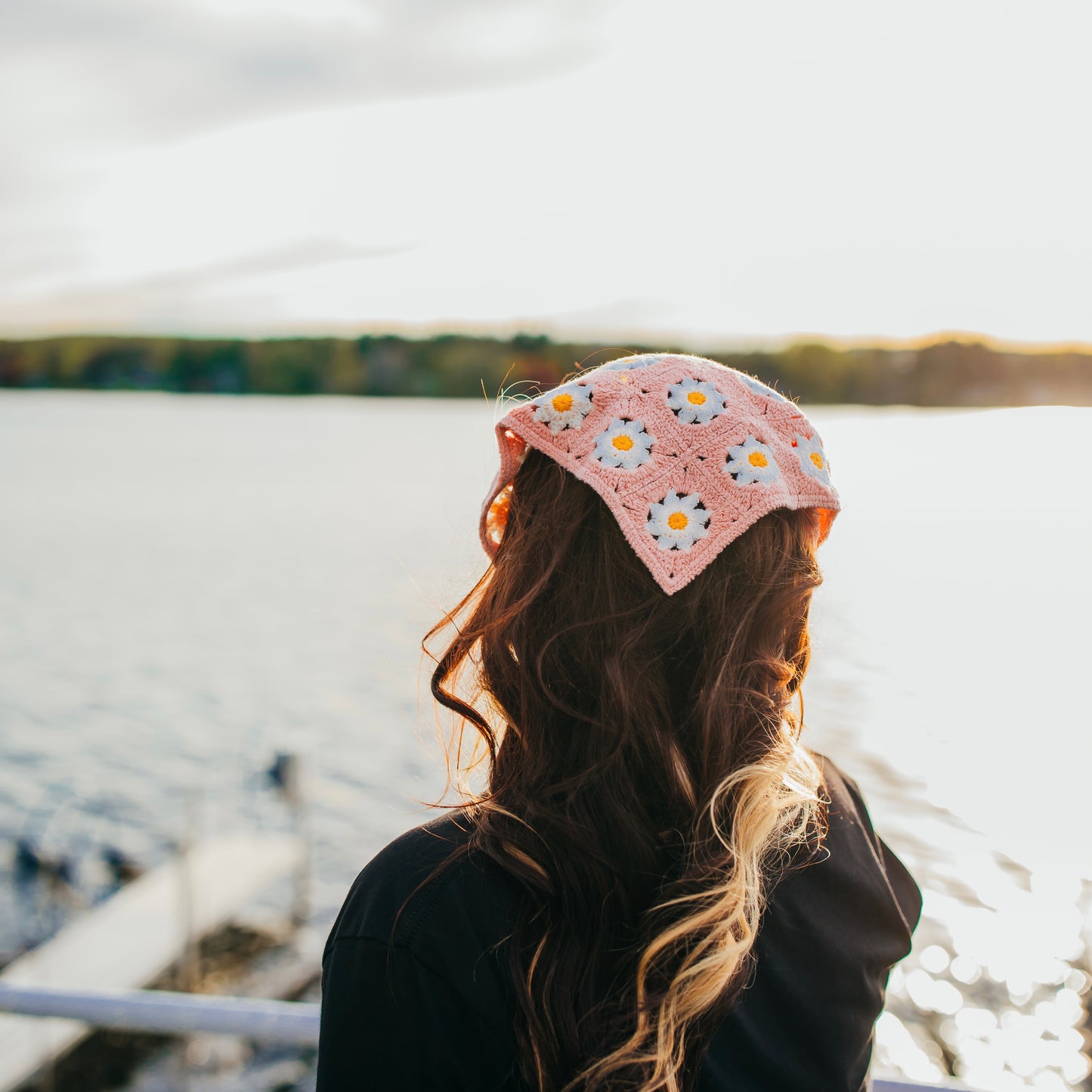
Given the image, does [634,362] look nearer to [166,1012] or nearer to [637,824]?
[637,824]

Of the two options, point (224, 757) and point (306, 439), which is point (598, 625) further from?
point (306, 439)

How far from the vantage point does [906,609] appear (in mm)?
21266

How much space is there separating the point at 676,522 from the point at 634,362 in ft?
0.84

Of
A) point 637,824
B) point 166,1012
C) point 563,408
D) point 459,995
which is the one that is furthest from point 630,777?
point 166,1012

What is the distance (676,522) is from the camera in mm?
1188

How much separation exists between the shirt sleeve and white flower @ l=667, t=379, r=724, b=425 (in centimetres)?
71

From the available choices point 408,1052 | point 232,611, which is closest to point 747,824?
point 408,1052

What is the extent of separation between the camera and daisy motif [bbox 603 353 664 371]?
1.28 m

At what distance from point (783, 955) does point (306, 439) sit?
82581 mm

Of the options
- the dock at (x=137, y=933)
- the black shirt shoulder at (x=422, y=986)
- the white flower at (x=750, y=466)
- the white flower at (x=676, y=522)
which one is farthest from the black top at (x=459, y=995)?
the dock at (x=137, y=933)

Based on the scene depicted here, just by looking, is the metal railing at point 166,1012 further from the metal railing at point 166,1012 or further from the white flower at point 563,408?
the white flower at point 563,408

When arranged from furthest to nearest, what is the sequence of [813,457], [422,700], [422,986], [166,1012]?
[422,700], [166,1012], [813,457], [422,986]

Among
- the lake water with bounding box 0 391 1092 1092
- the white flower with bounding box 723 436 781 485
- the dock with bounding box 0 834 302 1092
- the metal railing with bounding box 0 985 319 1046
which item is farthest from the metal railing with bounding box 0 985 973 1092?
the dock with bounding box 0 834 302 1092

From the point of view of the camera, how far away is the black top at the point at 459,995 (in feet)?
3.45
